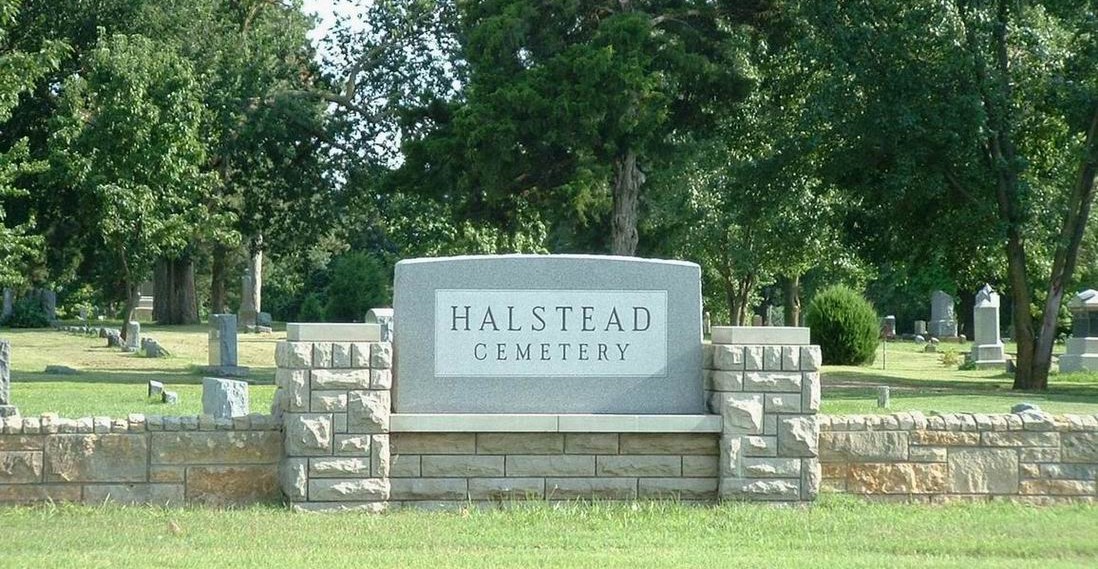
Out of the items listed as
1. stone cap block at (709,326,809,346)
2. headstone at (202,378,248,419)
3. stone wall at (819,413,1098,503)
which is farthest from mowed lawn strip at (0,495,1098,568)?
headstone at (202,378,248,419)

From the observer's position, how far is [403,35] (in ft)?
122

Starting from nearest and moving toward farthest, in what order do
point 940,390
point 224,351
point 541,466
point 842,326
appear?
point 541,466 → point 940,390 → point 224,351 → point 842,326

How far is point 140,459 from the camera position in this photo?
899 centimetres

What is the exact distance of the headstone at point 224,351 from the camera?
2469 cm

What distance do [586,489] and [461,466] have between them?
2.65 feet

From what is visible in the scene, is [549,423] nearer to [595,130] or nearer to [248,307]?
[595,130]

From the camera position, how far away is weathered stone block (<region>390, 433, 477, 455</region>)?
29.8 ft

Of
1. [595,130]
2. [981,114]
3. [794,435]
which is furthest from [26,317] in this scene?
[794,435]

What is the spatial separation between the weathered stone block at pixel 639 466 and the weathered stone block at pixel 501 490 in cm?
44

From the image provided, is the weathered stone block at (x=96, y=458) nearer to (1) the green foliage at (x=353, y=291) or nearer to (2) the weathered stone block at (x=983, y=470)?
(2) the weathered stone block at (x=983, y=470)

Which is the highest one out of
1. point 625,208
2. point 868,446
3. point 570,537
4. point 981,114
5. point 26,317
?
point 981,114

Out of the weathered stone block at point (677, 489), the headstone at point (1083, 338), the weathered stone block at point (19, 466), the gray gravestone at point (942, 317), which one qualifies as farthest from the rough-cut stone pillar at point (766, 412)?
the gray gravestone at point (942, 317)

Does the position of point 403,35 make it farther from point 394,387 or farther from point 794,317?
point 394,387

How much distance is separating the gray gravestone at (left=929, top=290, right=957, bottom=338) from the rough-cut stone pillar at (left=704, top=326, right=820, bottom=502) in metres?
49.0
